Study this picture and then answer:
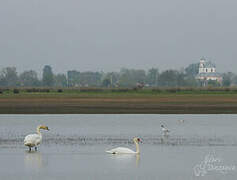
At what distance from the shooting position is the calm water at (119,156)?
58.4ft

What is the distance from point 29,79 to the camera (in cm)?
18175

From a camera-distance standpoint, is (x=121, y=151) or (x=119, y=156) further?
(x=121, y=151)

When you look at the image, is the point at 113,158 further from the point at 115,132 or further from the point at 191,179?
the point at 115,132

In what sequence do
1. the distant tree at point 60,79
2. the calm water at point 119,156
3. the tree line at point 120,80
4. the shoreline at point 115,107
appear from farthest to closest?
the distant tree at point 60,79
the tree line at point 120,80
the shoreline at point 115,107
the calm water at point 119,156

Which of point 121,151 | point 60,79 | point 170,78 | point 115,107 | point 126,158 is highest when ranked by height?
point 60,79

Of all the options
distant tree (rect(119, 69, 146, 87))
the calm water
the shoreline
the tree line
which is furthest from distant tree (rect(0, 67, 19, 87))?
the calm water

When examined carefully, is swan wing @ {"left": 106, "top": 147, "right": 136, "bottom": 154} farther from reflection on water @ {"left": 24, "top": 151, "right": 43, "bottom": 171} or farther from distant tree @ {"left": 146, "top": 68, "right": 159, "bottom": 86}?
distant tree @ {"left": 146, "top": 68, "right": 159, "bottom": 86}

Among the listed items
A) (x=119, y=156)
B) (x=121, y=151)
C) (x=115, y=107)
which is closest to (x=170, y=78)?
(x=115, y=107)

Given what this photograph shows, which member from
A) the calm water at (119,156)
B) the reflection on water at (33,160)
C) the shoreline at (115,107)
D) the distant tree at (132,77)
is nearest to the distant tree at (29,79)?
the distant tree at (132,77)

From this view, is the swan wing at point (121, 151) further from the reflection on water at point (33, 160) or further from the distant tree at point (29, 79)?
the distant tree at point (29, 79)

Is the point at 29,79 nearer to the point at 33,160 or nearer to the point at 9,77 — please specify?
the point at 9,77

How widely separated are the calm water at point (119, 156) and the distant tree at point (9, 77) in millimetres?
133857

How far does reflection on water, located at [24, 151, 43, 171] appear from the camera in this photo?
62.0ft

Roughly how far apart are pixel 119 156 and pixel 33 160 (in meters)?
2.80
